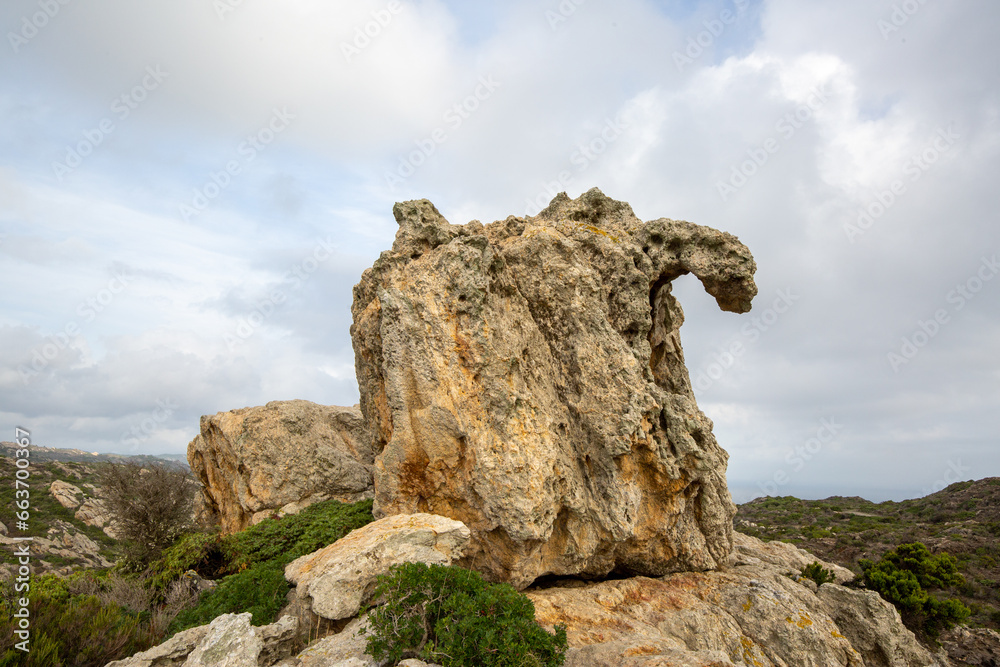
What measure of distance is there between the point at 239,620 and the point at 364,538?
9.18 feet

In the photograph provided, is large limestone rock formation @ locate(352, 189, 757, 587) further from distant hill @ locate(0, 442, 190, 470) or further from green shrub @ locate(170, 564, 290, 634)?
distant hill @ locate(0, 442, 190, 470)

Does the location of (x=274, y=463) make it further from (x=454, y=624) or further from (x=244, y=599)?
(x=454, y=624)

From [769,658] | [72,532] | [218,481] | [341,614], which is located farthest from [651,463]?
[72,532]

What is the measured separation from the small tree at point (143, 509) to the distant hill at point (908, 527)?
3505cm

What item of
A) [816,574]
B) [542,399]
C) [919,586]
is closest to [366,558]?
[542,399]

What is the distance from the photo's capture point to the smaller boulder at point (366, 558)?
9.98 meters

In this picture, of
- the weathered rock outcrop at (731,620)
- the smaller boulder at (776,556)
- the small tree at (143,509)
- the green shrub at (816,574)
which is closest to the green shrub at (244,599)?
the small tree at (143,509)

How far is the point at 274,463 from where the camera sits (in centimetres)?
1884

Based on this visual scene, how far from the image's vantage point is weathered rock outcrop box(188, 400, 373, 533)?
1853 centimetres

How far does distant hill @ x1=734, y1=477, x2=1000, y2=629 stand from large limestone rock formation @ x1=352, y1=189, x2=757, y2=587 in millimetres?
22483

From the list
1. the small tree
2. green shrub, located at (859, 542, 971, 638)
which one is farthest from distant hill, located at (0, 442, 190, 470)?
green shrub, located at (859, 542, 971, 638)

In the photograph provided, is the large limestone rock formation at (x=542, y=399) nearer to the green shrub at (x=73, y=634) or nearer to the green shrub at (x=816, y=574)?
the green shrub at (x=816, y=574)

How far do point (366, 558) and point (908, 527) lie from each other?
49.6 metres

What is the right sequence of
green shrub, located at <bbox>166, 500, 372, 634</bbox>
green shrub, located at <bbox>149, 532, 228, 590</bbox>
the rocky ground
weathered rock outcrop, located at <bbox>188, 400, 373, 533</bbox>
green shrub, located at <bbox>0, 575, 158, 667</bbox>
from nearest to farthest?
green shrub, located at <bbox>0, 575, 158, 667</bbox> < green shrub, located at <bbox>166, 500, 372, 634</bbox> < green shrub, located at <bbox>149, 532, 228, 590</bbox> < weathered rock outcrop, located at <bbox>188, 400, 373, 533</bbox> < the rocky ground
